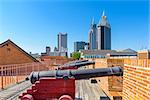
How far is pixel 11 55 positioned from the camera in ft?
91.6

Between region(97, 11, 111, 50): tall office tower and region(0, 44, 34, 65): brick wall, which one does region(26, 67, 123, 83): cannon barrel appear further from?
region(97, 11, 111, 50): tall office tower

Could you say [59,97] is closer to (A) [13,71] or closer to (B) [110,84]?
(B) [110,84]

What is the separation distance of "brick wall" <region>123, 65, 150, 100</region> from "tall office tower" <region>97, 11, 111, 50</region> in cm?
12623

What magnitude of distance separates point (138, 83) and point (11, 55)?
24928mm

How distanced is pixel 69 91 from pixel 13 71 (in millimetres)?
6439

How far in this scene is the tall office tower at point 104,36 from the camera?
440 ft

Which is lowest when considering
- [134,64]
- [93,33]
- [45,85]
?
[45,85]

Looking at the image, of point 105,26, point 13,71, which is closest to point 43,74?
point 13,71

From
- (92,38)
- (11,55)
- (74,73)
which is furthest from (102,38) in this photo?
(74,73)

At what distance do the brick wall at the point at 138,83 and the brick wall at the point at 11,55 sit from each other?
77.6ft

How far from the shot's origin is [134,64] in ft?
15.1

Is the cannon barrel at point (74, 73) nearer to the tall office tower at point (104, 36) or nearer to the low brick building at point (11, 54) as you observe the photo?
the low brick building at point (11, 54)

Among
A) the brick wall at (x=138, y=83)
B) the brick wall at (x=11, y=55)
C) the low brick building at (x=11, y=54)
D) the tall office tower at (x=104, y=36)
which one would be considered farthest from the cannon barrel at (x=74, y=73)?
the tall office tower at (x=104, y=36)

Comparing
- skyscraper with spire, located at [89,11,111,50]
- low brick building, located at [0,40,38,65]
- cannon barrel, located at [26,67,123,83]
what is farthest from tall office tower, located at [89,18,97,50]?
cannon barrel, located at [26,67,123,83]
